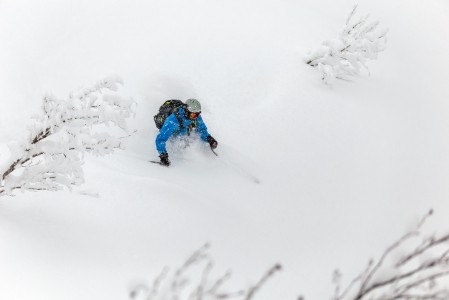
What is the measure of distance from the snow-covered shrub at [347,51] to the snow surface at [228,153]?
241 mm

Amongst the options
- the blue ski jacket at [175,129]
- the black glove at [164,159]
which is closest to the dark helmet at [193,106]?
the blue ski jacket at [175,129]

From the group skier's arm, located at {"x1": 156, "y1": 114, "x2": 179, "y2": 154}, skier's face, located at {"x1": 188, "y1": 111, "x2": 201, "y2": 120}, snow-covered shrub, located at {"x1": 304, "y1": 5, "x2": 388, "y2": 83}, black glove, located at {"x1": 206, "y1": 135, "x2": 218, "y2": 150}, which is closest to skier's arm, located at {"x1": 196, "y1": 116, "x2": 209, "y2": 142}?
black glove, located at {"x1": 206, "y1": 135, "x2": 218, "y2": 150}

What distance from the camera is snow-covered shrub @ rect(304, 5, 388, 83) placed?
677 centimetres

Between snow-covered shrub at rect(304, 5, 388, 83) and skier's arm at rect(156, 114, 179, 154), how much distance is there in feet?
9.73

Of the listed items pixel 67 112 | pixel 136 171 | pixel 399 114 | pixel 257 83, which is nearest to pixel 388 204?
pixel 399 114

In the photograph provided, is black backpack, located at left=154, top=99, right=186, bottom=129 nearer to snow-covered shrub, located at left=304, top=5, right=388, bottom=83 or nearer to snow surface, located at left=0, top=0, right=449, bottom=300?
snow surface, located at left=0, top=0, right=449, bottom=300

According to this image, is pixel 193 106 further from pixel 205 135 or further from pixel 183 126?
pixel 205 135

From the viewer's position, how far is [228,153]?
18.1 feet

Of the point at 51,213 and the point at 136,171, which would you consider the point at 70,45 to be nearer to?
the point at 136,171

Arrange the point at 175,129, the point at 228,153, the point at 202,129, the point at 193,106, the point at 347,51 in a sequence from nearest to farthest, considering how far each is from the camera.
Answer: the point at 193,106, the point at 175,129, the point at 202,129, the point at 228,153, the point at 347,51

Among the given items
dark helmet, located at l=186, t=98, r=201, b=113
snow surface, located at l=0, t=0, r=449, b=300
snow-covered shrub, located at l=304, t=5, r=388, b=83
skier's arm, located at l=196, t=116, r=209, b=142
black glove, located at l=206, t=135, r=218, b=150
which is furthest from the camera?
snow-covered shrub, located at l=304, t=5, r=388, b=83

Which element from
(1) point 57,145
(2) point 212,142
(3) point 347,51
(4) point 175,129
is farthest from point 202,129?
(3) point 347,51

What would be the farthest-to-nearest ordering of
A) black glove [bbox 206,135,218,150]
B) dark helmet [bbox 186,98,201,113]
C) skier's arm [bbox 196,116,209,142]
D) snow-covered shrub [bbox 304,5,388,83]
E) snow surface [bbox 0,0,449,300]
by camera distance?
snow-covered shrub [bbox 304,5,388,83] → skier's arm [bbox 196,116,209,142] → black glove [bbox 206,135,218,150] → dark helmet [bbox 186,98,201,113] → snow surface [bbox 0,0,449,300]

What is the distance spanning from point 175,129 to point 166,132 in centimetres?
14
